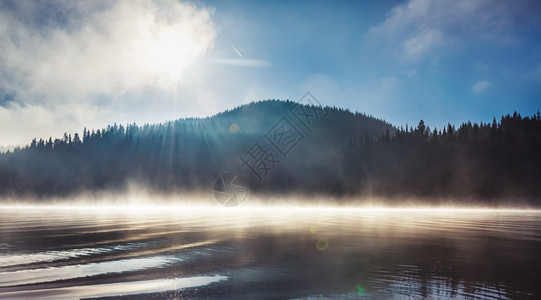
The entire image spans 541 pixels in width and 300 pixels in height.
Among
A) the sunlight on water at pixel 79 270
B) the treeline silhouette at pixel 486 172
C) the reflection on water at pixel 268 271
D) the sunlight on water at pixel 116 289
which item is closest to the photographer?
the sunlight on water at pixel 116 289

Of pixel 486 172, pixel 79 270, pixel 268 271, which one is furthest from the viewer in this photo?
pixel 486 172

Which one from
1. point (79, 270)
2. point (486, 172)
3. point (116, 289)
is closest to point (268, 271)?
point (116, 289)

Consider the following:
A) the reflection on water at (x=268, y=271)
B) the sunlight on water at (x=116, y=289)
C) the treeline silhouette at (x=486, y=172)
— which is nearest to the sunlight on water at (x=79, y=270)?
the reflection on water at (x=268, y=271)

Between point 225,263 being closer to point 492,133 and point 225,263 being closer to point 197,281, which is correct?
point 197,281

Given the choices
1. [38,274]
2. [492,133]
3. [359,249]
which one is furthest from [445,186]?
[38,274]

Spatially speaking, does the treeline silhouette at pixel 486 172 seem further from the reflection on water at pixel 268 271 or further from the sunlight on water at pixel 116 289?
the sunlight on water at pixel 116 289

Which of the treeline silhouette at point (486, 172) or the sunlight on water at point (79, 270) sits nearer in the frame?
the sunlight on water at point (79, 270)

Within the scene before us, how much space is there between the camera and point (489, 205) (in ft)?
572

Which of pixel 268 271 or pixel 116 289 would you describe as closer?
pixel 116 289

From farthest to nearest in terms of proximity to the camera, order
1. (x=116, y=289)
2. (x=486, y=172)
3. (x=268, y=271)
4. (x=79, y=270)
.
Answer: (x=486, y=172) → (x=268, y=271) → (x=79, y=270) → (x=116, y=289)

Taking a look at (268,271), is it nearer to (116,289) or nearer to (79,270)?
(116,289)

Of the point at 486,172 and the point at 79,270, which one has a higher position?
the point at 486,172

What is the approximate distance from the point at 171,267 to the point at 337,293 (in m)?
6.48

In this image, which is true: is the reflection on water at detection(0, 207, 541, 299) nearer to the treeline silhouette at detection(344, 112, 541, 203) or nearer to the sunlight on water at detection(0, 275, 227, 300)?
the sunlight on water at detection(0, 275, 227, 300)
